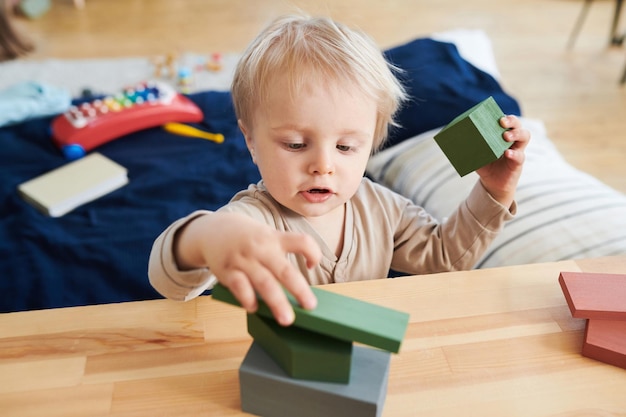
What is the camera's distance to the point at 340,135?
0.71 meters

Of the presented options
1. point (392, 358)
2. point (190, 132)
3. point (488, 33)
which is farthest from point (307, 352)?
point (488, 33)

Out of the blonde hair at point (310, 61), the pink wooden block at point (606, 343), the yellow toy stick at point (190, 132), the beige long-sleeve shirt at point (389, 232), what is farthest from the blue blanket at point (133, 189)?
the pink wooden block at point (606, 343)

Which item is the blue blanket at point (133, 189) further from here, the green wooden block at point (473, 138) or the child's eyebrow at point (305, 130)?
the green wooden block at point (473, 138)

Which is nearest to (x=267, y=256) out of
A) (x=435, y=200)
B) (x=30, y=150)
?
(x=435, y=200)

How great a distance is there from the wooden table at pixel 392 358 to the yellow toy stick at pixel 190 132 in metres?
0.96

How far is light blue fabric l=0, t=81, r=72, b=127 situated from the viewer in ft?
5.25

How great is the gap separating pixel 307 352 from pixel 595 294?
347 millimetres

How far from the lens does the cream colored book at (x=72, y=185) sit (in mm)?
1361

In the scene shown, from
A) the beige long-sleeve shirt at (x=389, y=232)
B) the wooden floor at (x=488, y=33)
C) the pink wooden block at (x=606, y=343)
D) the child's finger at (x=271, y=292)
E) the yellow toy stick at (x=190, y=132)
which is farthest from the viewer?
the wooden floor at (x=488, y=33)

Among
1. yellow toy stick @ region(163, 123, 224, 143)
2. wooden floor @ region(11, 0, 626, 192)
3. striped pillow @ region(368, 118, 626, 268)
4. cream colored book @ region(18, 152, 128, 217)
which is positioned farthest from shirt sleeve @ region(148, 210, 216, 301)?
wooden floor @ region(11, 0, 626, 192)

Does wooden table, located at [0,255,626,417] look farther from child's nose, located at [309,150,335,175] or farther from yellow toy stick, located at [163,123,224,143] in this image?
yellow toy stick, located at [163,123,224,143]

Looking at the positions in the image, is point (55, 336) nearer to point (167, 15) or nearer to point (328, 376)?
point (328, 376)

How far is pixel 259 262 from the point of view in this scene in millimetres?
502

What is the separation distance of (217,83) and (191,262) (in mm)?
1922
